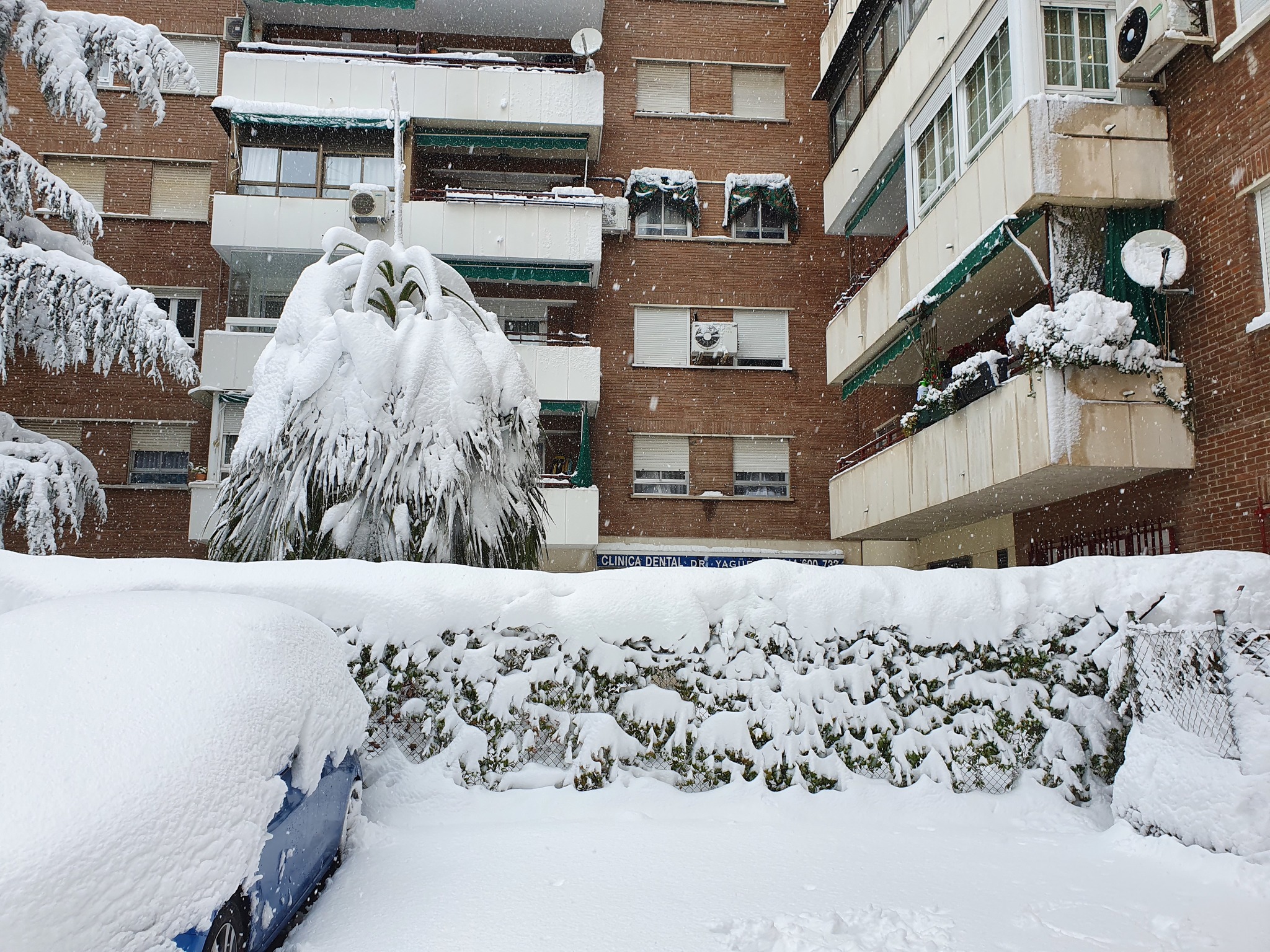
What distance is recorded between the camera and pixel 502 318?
20391 millimetres

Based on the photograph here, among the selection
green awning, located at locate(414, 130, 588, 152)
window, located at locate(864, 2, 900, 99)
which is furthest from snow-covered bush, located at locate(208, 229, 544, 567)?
green awning, located at locate(414, 130, 588, 152)

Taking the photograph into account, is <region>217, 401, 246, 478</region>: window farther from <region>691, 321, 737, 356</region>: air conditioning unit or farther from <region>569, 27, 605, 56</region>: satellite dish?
<region>569, 27, 605, 56</region>: satellite dish

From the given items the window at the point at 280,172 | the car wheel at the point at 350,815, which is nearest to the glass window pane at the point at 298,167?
the window at the point at 280,172

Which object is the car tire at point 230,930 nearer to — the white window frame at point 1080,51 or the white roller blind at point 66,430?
the white window frame at point 1080,51

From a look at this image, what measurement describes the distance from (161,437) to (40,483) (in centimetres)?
728

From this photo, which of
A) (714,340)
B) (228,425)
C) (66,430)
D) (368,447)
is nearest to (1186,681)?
(368,447)

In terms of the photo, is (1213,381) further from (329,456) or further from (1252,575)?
(329,456)

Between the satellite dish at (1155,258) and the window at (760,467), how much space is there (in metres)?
10.4

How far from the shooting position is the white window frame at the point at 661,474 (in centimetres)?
1988

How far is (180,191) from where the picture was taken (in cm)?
2031

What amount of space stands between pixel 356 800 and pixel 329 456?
12.5 feet

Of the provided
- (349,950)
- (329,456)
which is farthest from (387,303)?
(349,950)

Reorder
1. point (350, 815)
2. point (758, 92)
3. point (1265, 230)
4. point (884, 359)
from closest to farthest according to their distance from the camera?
1. point (350, 815)
2. point (1265, 230)
3. point (884, 359)
4. point (758, 92)

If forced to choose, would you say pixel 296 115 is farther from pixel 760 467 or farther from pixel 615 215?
pixel 760 467
